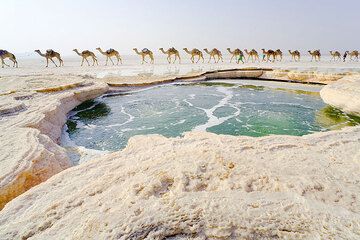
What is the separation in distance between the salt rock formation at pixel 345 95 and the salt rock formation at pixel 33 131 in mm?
7838

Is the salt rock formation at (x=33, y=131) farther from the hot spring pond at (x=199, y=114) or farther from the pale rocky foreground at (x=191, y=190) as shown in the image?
the hot spring pond at (x=199, y=114)

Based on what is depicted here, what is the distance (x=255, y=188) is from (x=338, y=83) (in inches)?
335

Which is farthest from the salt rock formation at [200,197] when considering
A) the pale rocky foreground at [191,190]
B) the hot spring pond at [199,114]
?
the hot spring pond at [199,114]

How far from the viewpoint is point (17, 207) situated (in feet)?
7.82

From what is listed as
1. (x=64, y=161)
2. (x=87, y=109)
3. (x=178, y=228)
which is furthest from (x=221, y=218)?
(x=87, y=109)

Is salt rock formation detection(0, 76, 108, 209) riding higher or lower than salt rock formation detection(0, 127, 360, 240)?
lower

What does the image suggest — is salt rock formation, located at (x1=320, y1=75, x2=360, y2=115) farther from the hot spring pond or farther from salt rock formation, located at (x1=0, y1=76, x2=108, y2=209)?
salt rock formation, located at (x1=0, y1=76, x2=108, y2=209)

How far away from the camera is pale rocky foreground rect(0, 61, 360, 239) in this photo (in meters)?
1.94

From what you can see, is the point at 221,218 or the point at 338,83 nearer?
the point at 221,218

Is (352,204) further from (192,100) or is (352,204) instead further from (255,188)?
(192,100)

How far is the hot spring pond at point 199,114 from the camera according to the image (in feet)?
23.9

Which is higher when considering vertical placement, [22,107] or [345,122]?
[22,107]

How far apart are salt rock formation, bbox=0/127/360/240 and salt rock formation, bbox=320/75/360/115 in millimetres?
5137

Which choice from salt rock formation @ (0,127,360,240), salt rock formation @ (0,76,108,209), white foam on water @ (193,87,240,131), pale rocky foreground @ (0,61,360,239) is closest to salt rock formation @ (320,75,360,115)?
white foam on water @ (193,87,240,131)
